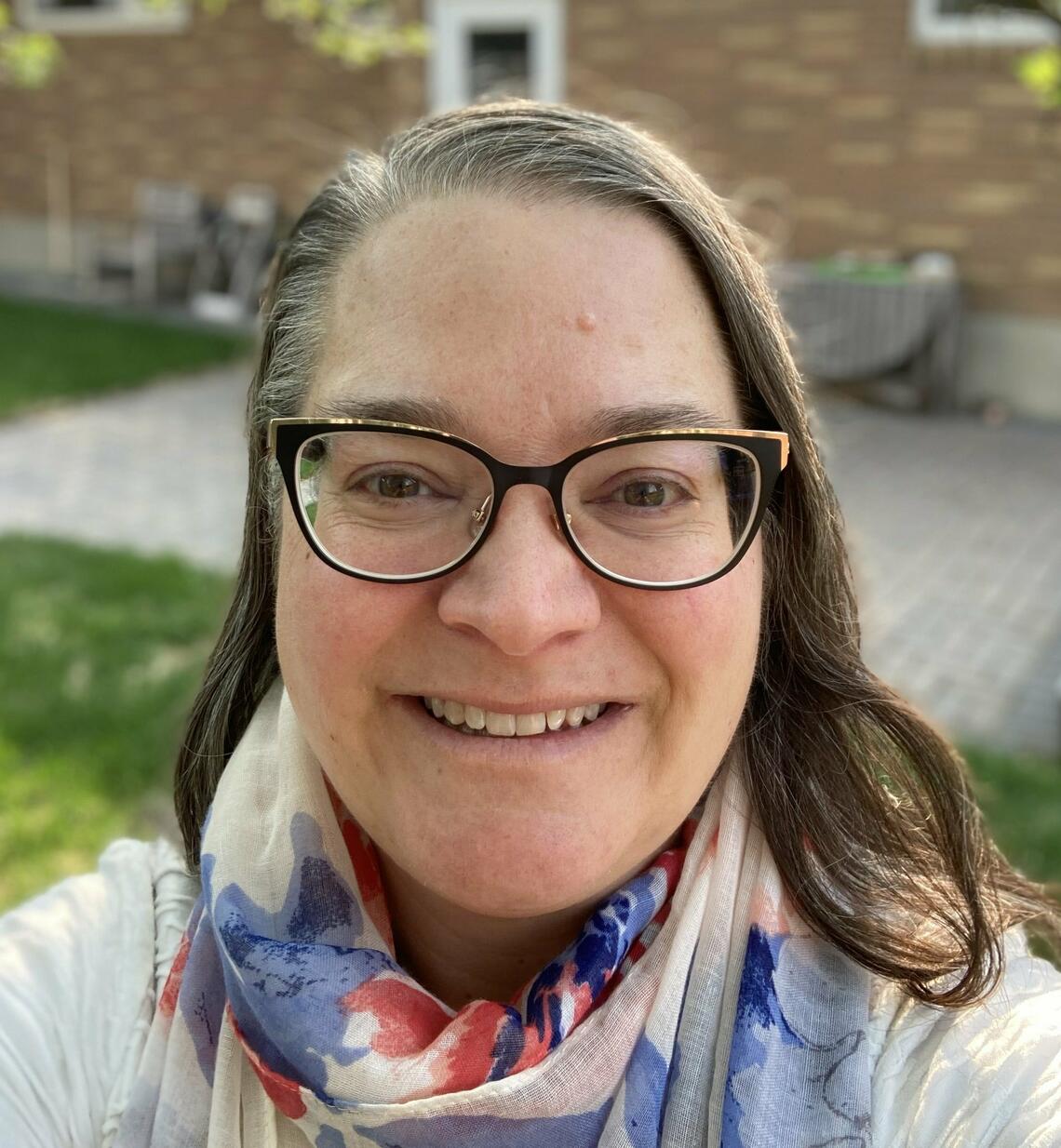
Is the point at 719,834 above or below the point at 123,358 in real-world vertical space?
above

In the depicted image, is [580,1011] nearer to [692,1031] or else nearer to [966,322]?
[692,1031]

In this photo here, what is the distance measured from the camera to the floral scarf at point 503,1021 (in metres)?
1.31

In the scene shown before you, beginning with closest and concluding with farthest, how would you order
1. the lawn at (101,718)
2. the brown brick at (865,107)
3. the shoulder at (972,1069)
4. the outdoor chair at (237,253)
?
1. the shoulder at (972,1069)
2. the lawn at (101,718)
3. the brown brick at (865,107)
4. the outdoor chair at (237,253)

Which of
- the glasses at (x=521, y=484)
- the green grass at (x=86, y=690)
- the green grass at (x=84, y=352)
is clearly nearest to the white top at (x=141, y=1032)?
the glasses at (x=521, y=484)

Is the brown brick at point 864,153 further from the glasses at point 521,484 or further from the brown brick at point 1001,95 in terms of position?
the glasses at point 521,484

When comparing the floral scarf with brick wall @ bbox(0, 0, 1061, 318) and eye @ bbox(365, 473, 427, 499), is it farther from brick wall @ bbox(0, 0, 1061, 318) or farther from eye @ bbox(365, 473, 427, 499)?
brick wall @ bbox(0, 0, 1061, 318)

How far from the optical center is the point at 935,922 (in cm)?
148

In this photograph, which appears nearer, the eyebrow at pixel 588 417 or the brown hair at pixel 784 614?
the eyebrow at pixel 588 417

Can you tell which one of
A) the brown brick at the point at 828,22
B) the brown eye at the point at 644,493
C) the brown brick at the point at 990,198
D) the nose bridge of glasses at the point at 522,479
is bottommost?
the brown brick at the point at 990,198

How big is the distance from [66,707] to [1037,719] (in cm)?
383

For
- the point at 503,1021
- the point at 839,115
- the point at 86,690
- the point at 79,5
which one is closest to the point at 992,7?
the point at 503,1021

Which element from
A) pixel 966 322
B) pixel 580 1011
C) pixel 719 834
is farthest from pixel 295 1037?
pixel 966 322

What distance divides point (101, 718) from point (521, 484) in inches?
139

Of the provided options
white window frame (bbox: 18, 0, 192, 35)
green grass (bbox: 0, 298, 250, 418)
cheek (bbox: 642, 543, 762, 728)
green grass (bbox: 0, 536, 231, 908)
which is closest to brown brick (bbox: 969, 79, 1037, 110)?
green grass (bbox: 0, 298, 250, 418)
